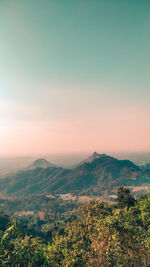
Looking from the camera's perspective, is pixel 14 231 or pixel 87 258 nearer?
pixel 14 231

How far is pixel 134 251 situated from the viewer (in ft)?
43.9

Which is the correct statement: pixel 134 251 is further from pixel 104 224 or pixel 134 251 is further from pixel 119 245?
pixel 104 224

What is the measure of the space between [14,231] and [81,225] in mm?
20459

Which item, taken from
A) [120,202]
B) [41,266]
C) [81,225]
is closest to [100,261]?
[41,266]

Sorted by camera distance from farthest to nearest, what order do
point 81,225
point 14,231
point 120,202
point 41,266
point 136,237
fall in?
point 120,202, point 81,225, point 136,237, point 41,266, point 14,231

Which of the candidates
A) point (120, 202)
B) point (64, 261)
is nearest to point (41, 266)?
point (64, 261)

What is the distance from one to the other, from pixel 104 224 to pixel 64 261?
4.71m

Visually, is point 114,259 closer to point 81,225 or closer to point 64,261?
point 64,261

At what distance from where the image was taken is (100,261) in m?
13.0

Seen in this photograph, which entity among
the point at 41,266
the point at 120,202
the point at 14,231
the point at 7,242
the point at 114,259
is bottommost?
the point at 120,202

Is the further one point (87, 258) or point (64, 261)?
point (87, 258)

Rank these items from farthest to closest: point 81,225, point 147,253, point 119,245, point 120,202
Result: point 120,202
point 81,225
point 119,245
point 147,253

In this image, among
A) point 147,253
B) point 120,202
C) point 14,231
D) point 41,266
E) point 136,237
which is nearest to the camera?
point 14,231

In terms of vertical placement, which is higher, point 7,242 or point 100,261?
point 7,242
